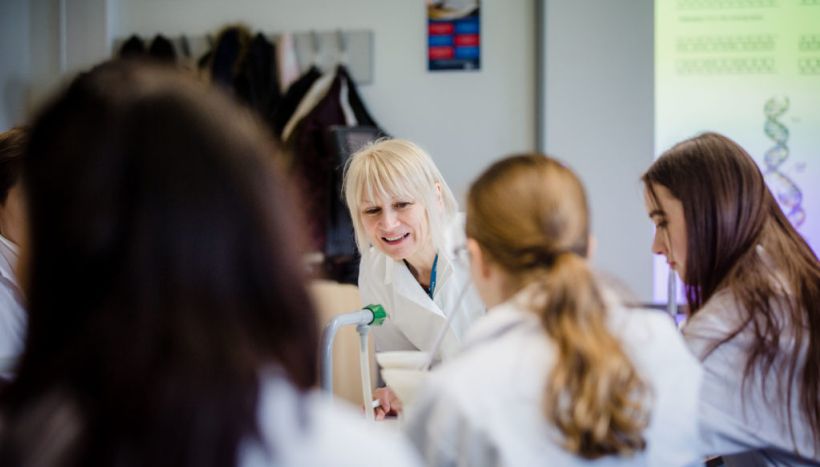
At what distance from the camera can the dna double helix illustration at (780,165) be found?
258 centimetres

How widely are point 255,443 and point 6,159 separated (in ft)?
4.24

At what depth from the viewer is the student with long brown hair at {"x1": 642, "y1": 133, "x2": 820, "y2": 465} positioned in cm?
118

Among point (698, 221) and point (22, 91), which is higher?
point (22, 91)

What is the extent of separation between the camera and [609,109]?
8.82 ft

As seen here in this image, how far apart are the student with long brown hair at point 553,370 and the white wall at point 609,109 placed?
1764 millimetres

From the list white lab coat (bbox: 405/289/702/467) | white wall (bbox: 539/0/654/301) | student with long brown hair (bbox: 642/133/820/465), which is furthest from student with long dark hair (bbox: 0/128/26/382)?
white wall (bbox: 539/0/654/301)

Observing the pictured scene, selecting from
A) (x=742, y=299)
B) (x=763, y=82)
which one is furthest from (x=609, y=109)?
(x=742, y=299)

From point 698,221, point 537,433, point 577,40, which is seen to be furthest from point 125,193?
point 577,40

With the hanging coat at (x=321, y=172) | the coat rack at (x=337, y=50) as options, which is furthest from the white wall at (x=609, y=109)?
the hanging coat at (x=321, y=172)

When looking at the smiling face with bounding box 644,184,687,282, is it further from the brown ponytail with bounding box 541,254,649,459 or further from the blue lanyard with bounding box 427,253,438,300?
the blue lanyard with bounding box 427,253,438,300

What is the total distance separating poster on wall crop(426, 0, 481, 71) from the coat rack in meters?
0.24

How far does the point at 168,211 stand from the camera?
1.76ft

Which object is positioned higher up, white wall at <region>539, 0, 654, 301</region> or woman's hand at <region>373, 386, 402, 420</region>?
white wall at <region>539, 0, 654, 301</region>

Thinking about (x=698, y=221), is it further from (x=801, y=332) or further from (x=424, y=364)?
(x=424, y=364)
